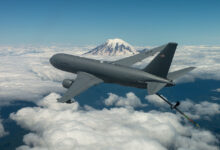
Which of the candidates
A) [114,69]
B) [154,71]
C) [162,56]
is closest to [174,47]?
[162,56]

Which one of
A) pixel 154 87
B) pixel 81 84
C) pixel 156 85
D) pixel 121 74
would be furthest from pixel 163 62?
pixel 81 84

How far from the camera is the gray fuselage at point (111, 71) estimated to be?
34.4 m

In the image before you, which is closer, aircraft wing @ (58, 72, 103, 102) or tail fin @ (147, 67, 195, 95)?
tail fin @ (147, 67, 195, 95)

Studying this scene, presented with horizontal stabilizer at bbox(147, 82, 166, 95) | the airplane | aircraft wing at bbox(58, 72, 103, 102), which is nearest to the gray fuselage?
the airplane

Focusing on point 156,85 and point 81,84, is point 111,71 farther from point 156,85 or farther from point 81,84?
point 156,85

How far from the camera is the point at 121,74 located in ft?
119

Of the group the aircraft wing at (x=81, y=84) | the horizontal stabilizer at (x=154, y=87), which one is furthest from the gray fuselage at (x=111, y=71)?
the aircraft wing at (x=81, y=84)

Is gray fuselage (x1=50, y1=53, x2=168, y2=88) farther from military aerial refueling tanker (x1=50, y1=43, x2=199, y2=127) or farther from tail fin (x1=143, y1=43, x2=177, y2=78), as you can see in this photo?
tail fin (x1=143, y1=43, x2=177, y2=78)

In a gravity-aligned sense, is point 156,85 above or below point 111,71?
below

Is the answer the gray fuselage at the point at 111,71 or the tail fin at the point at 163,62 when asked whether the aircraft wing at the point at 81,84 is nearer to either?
the gray fuselage at the point at 111,71

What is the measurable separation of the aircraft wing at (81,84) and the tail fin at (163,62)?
12473mm

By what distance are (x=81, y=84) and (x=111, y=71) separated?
A: 724cm

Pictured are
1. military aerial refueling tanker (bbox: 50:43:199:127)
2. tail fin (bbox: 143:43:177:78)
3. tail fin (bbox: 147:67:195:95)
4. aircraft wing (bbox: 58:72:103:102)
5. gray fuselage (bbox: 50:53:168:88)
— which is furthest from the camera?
gray fuselage (bbox: 50:53:168:88)

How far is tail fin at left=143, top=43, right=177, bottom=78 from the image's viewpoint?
29.9 m
